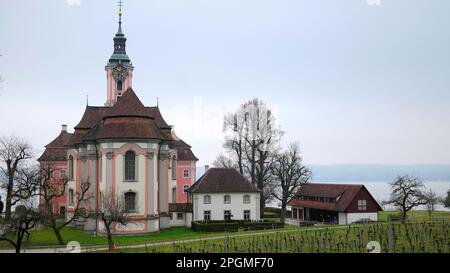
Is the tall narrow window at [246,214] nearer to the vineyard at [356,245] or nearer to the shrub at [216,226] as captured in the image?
the shrub at [216,226]

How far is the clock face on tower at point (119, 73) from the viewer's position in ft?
186

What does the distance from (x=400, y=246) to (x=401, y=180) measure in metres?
15.9

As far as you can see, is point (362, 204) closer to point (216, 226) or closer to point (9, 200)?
point (216, 226)

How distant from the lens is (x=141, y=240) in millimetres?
31031

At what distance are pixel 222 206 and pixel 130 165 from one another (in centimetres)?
949

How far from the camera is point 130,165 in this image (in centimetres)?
3500

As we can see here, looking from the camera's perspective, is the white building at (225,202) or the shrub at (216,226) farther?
the white building at (225,202)

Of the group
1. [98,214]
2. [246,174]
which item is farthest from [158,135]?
[246,174]

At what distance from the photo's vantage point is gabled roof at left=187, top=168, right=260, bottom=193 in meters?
40.7

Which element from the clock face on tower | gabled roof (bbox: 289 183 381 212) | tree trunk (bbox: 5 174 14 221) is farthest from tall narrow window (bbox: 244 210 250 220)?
the clock face on tower

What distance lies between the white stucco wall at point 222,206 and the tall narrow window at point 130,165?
741 cm

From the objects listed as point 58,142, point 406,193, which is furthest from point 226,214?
point 58,142

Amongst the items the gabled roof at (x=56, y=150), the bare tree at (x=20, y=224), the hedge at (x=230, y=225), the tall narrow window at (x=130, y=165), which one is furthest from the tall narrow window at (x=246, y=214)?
the gabled roof at (x=56, y=150)
